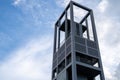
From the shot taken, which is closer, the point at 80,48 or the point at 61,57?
the point at 80,48

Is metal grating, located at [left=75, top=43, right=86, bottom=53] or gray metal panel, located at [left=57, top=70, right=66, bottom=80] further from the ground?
metal grating, located at [left=75, top=43, right=86, bottom=53]

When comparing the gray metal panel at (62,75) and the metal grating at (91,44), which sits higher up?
the metal grating at (91,44)

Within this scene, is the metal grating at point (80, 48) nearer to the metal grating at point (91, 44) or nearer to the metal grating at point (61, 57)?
the metal grating at point (91, 44)

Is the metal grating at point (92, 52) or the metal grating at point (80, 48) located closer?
the metal grating at point (80, 48)

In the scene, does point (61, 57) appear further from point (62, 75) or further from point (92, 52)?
point (92, 52)

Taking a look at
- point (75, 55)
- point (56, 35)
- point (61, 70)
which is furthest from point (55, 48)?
point (75, 55)

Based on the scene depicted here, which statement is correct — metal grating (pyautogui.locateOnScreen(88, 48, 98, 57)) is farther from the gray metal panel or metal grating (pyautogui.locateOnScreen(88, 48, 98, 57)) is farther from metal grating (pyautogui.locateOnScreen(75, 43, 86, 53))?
the gray metal panel

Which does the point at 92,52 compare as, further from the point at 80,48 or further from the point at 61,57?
the point at 61,57

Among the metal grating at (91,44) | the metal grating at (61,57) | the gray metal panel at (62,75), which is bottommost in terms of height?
the gray metal panel at (62,75)

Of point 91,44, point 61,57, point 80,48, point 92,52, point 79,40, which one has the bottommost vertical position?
point 61,57

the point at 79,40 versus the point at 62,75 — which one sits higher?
the point at 79,40

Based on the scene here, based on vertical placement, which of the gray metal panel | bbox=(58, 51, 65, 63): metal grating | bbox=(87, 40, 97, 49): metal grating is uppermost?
bbox=(87, 40, 97, 49): metal grating

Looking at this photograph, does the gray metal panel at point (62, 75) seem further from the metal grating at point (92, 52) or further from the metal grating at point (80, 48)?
the metal grating at point (92, 52)

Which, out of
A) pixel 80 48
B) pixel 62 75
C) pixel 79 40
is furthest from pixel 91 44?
pixel 62 75
